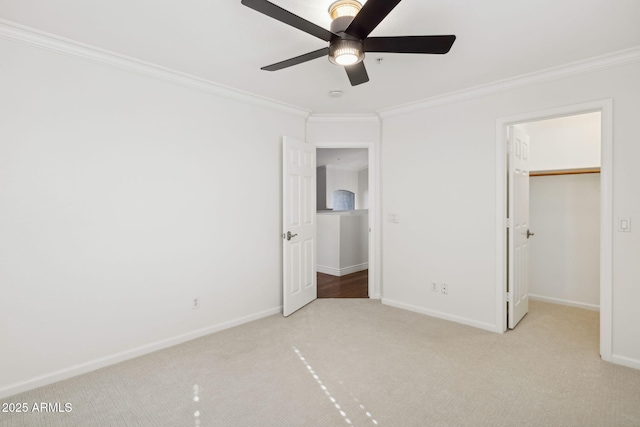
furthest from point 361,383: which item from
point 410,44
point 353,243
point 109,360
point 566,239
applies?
point 353,243

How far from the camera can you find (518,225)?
3508 millimetres

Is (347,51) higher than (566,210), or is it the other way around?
(347,51)

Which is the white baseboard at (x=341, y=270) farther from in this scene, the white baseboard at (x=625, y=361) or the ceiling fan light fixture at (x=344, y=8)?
the ceiling fan light fixture at (x=344, y=8)

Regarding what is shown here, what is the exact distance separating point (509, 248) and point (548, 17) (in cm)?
209

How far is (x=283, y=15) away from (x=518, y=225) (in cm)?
314

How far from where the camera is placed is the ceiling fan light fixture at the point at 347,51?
6.26 feet

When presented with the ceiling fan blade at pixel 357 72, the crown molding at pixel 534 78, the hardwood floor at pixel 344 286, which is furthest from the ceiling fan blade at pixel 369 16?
the hardwood floor at pixel 344 286

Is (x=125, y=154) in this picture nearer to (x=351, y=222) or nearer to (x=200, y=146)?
(x=200, y=146)

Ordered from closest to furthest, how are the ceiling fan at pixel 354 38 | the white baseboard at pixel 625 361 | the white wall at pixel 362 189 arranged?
the ceiling fan at pixel 354 38 < the white baseboard at pixel 625 361 < the white wall at pixel 362 189

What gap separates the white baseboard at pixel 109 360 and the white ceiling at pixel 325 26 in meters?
2.41

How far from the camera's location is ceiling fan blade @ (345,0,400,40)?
5.07 ft

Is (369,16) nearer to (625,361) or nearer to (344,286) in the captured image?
(625,361)

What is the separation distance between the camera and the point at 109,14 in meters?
2.09

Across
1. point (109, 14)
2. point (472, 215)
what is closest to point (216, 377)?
point (109, 14)
